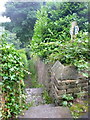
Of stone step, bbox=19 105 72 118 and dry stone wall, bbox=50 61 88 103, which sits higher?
dry stone wall, bbox=50 61 88 103

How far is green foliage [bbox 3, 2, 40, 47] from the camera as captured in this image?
766 centimetres

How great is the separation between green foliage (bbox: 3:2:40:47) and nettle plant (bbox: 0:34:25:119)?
6.73 meters

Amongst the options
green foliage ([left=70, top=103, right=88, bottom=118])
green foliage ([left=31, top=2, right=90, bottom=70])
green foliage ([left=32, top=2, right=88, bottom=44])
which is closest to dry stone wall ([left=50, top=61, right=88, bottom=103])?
green foliage ([left=70, top=103, right=88, bottom=118])

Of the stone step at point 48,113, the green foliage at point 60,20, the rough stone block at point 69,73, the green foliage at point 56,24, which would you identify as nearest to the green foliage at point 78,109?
the stone step at point 48,113

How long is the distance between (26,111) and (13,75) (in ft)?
1.76

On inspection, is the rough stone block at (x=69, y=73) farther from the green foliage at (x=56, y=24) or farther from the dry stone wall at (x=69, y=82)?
the green foliage at (x=56, y=24)

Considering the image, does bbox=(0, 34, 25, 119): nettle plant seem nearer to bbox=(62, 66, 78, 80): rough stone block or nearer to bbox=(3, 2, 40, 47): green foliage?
bbox=(62, 66, 78, 80): rough stone block

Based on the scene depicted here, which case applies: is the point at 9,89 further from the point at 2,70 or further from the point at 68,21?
the point at 68,21

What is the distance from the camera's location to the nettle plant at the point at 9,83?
1359 millimetres

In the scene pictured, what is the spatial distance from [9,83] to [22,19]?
7.48 metres

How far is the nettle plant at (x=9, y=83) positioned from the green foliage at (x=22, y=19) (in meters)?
6.73

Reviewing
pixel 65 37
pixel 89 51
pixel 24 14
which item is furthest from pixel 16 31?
pixel 89 51

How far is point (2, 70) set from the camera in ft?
4.49

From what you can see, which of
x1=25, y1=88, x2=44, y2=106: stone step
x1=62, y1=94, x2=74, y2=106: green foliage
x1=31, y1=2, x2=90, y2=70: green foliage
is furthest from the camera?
x1=31, y1=2, x2=90, y2=70: green foliage
